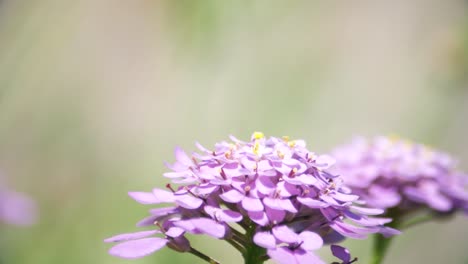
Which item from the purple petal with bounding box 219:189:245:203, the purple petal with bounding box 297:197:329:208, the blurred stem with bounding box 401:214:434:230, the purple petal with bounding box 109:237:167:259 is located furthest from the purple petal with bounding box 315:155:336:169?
the blurred stem with bounding box 401:214:434:230

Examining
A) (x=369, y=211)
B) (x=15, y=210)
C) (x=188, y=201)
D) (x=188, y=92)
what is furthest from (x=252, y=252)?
(x=188, y=92)

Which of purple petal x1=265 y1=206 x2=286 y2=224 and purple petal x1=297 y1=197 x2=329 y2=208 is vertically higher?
purple petal x1=297 y1=197 x2=329 y2=208

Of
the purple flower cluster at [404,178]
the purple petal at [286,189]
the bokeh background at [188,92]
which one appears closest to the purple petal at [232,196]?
the purple petal at [286,189]

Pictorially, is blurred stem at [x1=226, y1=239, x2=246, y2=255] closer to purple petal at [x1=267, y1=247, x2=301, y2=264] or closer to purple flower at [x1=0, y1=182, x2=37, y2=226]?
purple petal at [x1=267, y1=247, x2=301, y2=264]

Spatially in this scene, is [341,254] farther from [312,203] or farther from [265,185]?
[265,185]

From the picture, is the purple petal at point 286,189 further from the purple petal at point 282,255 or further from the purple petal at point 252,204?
the purple petal at point 282,255

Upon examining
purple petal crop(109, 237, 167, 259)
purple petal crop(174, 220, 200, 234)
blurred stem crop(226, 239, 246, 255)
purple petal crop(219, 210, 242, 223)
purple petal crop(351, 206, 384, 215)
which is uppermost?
purple petal crop(351, 206, 384, 215)
